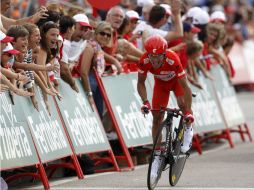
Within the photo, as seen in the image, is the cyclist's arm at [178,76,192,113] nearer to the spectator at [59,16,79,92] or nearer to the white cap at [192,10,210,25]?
the spectator at [59,16,79,92]

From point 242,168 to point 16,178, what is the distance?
3151 mm

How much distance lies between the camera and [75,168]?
1345 cm

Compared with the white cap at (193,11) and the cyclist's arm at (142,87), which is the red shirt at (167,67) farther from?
the white cap at (193,11)

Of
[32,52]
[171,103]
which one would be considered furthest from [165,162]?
[171,103]

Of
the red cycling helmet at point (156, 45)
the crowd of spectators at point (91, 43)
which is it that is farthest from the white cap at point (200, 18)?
the red cycling helmet at point (156, 45)

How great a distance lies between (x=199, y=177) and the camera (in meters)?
13.2

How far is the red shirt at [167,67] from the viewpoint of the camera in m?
→ 12.4

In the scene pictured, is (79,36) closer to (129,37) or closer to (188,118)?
(129,37)

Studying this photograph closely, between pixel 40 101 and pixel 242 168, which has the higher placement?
pixel 40 101

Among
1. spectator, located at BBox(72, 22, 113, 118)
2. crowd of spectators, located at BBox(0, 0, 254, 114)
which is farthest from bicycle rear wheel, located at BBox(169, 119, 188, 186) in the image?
spectator, located at BBox(72, 22, 113, 118)

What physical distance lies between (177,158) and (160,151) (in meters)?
0.54

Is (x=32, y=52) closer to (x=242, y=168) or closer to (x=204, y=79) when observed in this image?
(x=242, y=168)

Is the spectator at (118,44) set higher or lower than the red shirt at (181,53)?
higher

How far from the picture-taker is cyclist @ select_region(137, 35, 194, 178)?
12.1 m
